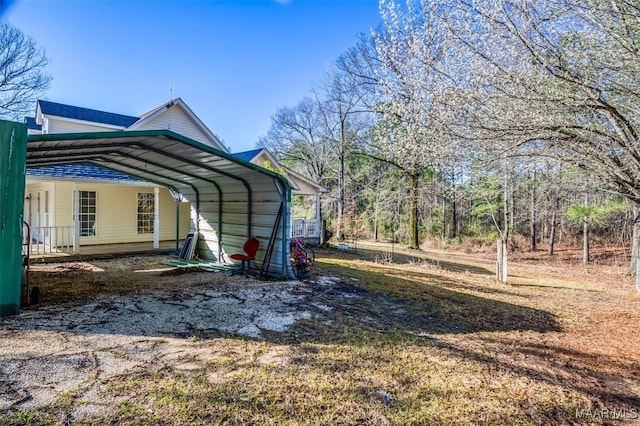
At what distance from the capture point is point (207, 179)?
955cm

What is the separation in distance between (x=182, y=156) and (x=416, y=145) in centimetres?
507

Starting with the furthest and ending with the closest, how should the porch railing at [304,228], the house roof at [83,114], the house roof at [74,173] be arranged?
the porch railing at [304,228]
the house roof at [83,114]
the house roof at [74,173]

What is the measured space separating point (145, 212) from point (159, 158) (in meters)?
6.87

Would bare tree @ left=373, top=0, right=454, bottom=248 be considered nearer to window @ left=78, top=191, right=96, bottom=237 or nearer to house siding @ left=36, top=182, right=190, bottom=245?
house siding @ left=36, top=182, right=190, bottom=245

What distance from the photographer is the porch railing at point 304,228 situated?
16.6 metres

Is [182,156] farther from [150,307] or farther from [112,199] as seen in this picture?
[112,199]

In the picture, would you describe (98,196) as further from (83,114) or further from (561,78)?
(561,78)

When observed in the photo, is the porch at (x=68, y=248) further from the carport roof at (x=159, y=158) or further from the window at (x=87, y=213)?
the carport roof at (x=159, y=158)

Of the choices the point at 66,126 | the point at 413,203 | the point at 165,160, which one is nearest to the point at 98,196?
the point at 66,126

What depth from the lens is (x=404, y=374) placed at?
3477mm

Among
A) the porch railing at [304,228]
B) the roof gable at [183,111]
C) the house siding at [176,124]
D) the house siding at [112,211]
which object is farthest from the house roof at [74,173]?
the porch railing at [304,228]

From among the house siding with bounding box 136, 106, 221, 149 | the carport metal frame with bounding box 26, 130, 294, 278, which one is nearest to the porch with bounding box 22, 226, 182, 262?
the carport metal frame with bounding box 26, 130, 294, 278

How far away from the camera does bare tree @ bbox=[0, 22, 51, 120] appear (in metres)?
19.6

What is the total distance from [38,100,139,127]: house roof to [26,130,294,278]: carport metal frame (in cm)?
557
